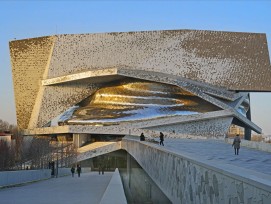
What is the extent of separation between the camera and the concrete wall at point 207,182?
3893 mm

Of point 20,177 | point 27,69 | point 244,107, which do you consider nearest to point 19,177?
point 20,177

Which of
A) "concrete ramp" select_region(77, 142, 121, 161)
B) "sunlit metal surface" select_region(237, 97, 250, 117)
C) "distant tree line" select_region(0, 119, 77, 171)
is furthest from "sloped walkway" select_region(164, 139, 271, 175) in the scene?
"sunlit metal surface" select_region(237, 97, 250, 117)

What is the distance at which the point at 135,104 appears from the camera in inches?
1943

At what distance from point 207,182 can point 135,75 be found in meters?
41.2

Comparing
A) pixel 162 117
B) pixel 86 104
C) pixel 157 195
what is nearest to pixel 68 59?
pixel 86 104

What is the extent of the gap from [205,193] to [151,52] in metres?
43.8

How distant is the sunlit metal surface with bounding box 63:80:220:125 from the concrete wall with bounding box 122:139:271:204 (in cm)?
3516

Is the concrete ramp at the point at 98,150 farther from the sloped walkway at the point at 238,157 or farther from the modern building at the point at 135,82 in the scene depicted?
the sloped walkway at the point at 238,157

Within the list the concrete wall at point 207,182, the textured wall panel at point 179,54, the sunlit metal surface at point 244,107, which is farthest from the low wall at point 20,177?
the sunlit metal surface at point 244,107

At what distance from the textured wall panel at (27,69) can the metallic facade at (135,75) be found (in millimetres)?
108

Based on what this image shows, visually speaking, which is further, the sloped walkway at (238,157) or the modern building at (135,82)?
the modern building at (135,82)

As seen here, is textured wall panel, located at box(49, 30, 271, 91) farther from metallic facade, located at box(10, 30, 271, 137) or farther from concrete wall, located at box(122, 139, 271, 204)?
concrete wall, located at box(122, 139, 271, 204)

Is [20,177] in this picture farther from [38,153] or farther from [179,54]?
[179,54]

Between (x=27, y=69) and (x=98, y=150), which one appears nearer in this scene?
(x=98, y=150)
